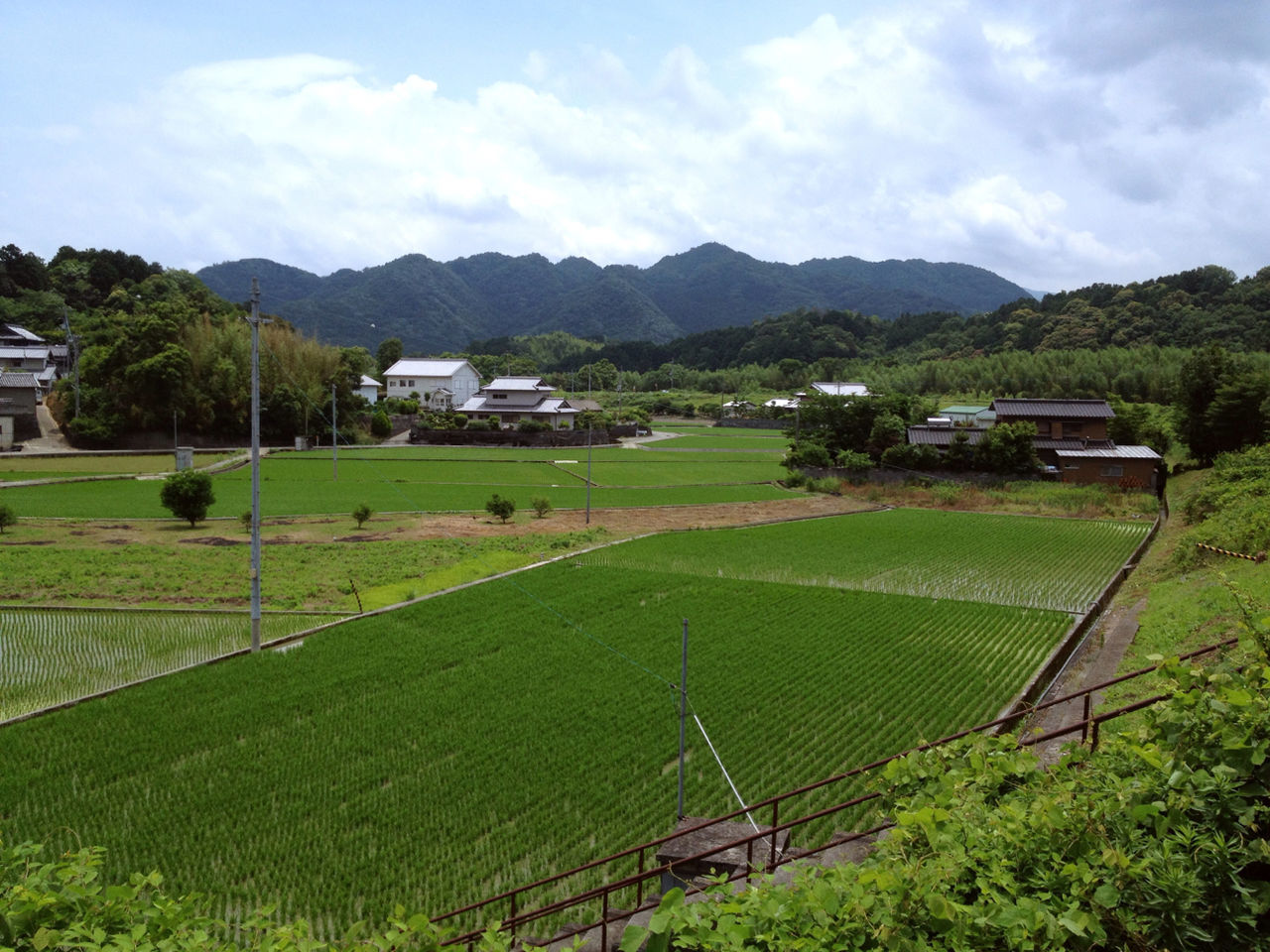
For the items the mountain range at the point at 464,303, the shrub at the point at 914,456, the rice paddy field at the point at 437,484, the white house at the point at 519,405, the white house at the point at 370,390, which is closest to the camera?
the rice paddy field at the point at 437,484

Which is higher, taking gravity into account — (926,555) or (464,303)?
(464,303)

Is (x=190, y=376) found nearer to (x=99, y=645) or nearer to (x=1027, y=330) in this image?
(x=99, y=645)

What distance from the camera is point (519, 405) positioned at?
7000 cm

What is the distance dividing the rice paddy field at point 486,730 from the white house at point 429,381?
64.0 metres

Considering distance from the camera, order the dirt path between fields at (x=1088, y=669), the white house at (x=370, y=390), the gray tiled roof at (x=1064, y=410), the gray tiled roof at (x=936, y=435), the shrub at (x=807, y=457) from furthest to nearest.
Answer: the white house at (x=370, y=390), the shrub at (x=807, y=457), the gray tiled roof at (x=1064, y=410), the gray tiled roof at (x=936, y=435), the dirt path between fields at (x=1088, y=669)

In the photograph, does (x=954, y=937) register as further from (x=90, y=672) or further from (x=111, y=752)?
(x=90, y=672)

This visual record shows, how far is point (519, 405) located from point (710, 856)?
215ft

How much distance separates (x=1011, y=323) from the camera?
94.3 meters

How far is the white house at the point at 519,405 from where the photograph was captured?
6812 centimetres

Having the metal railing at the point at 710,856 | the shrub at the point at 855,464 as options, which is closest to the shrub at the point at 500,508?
Answer: the shrub at the point at 855,464

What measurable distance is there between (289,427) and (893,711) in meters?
49.4

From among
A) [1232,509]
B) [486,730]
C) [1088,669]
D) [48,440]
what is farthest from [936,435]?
[48,440]

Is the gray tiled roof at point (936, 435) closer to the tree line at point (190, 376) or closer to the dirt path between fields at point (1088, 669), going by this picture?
the dirt path between fields at point (1088, 669)

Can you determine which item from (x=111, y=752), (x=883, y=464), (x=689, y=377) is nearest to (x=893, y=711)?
(x=111, y=752)
